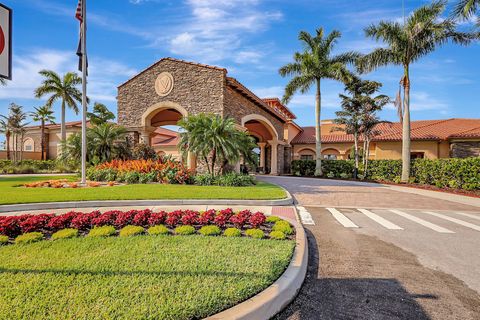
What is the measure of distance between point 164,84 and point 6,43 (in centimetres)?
1495

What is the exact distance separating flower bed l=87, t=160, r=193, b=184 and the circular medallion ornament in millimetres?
5551

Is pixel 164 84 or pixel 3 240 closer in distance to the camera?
pixel 3 240

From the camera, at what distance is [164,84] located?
17609 mm

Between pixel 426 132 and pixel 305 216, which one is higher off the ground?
pixel 426 132

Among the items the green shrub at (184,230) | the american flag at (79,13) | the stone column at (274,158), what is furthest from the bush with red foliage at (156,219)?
the stone column at (274,158)

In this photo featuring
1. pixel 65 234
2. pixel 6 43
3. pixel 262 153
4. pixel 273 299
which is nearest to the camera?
pixel 273 299

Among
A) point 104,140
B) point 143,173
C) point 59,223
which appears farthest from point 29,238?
point 104,140

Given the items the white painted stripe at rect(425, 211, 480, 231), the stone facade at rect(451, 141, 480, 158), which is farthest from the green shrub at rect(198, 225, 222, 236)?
the stone facade at rect(451, 141, 480, 158)

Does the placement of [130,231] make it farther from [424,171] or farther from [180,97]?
[424,171]

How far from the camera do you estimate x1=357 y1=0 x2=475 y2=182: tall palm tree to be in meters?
17.0

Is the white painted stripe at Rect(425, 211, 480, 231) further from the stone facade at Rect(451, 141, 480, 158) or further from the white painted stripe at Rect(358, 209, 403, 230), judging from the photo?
the stone facade at Rect(451, 141, 480, 158)

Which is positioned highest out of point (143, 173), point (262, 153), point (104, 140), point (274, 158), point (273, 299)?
point (104, 140)

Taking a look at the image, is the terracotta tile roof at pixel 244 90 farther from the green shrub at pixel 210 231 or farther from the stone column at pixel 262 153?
the green shrub at pixel 210 231

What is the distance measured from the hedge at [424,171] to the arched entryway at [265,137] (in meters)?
3.10
